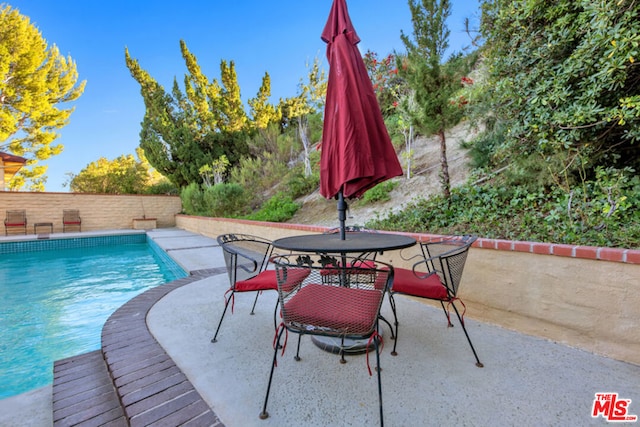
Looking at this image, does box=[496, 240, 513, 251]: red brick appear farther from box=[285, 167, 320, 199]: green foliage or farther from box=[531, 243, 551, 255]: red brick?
box=[285, 167, 320, 199]: green foliage

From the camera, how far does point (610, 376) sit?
5.17ft

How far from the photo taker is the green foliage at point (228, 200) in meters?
7.97

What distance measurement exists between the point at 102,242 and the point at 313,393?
33.2 ft

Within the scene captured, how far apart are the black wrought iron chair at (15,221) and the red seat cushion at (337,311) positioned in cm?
1294

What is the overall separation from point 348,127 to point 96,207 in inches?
507

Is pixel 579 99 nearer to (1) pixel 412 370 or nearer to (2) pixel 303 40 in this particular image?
(1) pixel 412 370

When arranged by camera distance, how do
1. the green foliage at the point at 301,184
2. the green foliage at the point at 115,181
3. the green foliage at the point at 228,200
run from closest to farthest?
the green foliage at the point at 301,184 → the green foliage at the point at 228,200 → the green foliage at the point at 115,181

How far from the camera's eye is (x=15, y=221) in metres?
9.67

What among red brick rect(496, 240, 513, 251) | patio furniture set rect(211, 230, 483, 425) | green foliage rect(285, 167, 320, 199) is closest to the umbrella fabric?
patio furniture set rect(211, 230, 483, 425)

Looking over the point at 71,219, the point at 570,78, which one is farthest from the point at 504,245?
the point at 71,219

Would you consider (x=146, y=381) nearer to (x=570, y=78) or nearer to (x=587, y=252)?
(x=587, y=252)

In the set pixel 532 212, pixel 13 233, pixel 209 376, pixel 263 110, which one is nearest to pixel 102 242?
pixel 13 233

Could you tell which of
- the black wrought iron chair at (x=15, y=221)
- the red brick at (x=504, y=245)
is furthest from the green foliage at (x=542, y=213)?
the black wrought iron chair at (x=15, y=221)

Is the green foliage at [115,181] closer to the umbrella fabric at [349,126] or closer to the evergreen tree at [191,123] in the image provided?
the evergreen tree at [191,123]
